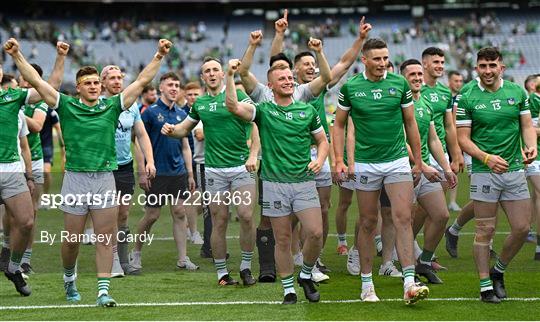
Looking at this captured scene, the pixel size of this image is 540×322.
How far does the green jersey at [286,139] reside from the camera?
8.76 metres

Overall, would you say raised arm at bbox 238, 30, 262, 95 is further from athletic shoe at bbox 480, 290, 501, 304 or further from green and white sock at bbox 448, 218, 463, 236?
green and white sock at bbox 448, 218, 463, 236

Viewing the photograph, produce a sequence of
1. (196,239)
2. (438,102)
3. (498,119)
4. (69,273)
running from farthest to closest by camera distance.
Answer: (196,239), (438,102), (69,273), (498,119)

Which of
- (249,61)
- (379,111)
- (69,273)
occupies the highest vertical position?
(249,61)

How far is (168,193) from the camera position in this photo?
11.6 m

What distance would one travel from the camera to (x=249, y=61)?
9102mm

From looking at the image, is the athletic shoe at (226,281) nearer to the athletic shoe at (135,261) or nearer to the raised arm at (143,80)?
the athletic shoe at (135,261)

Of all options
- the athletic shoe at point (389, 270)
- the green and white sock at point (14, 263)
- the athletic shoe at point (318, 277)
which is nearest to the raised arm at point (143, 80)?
the green and white sock at point (14, 263)

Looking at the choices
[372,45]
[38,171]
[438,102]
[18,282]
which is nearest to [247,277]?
[18,282]

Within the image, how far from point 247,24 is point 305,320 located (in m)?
55.6

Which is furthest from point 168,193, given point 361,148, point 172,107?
point 361,148

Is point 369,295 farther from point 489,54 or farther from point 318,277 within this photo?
point 489,54

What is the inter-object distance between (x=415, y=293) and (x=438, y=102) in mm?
3322

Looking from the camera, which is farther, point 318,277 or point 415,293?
point 318,277

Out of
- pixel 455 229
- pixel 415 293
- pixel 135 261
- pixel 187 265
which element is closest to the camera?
pixel 415 293
